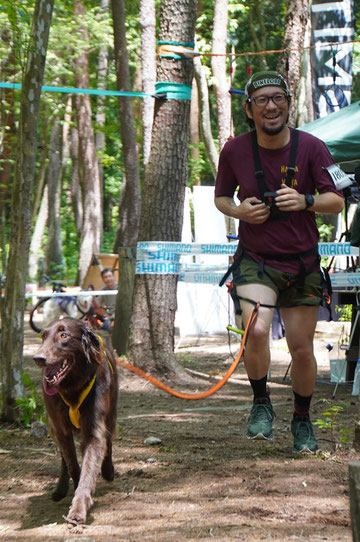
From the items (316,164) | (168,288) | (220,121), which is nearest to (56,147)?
(220,121)

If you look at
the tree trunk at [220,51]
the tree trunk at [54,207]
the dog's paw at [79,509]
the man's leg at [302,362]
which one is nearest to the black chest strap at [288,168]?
the man's leg at [302,362]

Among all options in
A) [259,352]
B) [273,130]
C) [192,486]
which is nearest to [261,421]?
[259,352]

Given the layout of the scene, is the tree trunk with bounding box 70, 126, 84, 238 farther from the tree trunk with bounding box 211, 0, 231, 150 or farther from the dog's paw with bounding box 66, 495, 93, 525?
the dog's paw with bounding box 66, 495, 93, 525

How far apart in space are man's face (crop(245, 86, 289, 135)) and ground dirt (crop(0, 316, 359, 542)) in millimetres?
1966

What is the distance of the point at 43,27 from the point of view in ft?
20.8

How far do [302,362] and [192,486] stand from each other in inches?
41.6

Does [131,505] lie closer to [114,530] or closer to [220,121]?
[114,530]

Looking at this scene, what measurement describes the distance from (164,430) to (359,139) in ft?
11.3

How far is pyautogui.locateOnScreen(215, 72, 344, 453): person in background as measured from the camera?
487 cm

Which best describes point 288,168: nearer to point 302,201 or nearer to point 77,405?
point 302,201

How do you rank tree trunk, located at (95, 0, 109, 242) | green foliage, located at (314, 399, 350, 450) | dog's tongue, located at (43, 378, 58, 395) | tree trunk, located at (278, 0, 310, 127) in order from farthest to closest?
1. tree trunk, located at (95, 0, 109, 242)
2. tree trunk, located at (278, 0, 310, 127)
3. green foliage, located at (314, 399, 350, 450)
4. dog's tongue, located at (43, 378, 58, 395)

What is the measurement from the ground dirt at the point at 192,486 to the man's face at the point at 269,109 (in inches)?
77.4

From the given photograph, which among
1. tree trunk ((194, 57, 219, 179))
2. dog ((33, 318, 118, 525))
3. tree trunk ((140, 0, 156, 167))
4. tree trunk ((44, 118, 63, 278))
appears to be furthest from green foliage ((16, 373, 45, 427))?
tree trunk ((44, 118, 63, 278))

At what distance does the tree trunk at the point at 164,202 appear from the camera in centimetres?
927
